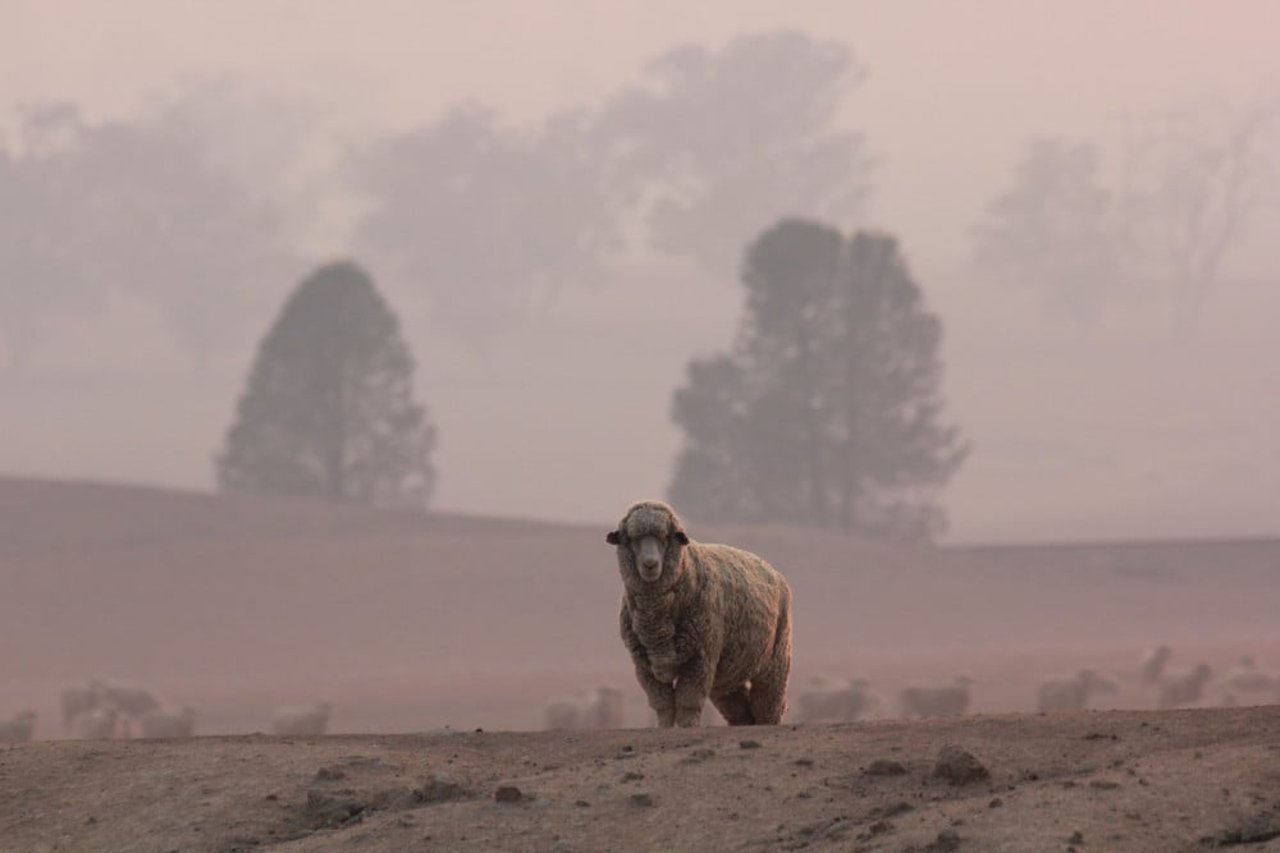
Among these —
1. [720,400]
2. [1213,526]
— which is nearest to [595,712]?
[720,400]

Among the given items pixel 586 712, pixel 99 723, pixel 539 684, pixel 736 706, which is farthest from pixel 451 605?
pixel 736 706

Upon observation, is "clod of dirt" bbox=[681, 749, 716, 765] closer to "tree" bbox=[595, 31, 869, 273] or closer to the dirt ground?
the dirt ground

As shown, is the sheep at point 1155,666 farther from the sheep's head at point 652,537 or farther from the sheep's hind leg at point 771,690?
the sheep's head at point 652,537

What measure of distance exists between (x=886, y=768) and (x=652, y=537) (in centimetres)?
214

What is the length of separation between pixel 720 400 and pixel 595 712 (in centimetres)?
3524

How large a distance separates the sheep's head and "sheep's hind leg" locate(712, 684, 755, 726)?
6.70 feet

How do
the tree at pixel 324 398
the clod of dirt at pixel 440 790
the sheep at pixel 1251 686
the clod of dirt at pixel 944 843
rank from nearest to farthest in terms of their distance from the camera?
1. the clod of dirt at pixel 944 843
2. the clod of dirt at pixel 440 790
3. the sheep at pixel 1251 686
4. the tree at pixel 324 398

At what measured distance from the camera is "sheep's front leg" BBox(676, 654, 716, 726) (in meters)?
12.9

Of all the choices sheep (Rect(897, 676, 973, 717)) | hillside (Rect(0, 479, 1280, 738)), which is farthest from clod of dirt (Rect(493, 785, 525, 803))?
hillside (Rect(0, 479, 1280, 738))

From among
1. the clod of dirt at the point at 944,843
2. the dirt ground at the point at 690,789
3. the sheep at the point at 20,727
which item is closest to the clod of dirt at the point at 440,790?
the dirt ground at the point at 690,789

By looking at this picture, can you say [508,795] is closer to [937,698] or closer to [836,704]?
[836,704]

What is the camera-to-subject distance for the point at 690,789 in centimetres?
1066

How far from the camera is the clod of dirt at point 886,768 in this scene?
10.8m

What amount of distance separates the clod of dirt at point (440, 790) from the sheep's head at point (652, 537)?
5.95 ft
